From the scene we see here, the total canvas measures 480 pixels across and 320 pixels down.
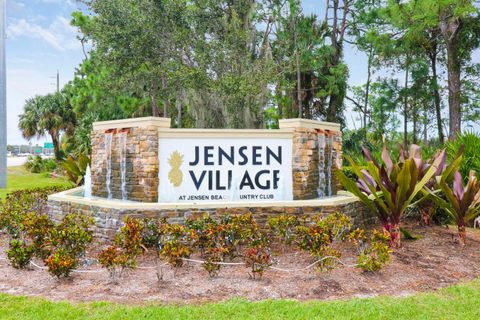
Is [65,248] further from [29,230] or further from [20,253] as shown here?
[29,230]

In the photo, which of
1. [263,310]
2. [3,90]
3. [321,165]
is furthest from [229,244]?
[3,90]

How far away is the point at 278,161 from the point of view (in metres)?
8.73

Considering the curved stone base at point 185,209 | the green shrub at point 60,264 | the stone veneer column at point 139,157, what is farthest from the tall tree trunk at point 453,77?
the green shrub at point 60,264

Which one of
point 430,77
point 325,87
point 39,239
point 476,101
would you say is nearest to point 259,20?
point 325,87

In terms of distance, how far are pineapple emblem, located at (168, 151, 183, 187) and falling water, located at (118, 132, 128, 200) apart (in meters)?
Result: 0.96

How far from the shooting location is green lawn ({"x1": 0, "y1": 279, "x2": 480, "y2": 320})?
465 centimetres

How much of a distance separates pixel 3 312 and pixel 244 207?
409cm

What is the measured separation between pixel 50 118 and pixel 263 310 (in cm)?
3226

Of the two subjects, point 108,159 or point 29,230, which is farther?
point 108,159

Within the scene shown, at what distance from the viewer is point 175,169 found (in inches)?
333

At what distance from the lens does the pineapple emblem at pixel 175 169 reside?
333 inches

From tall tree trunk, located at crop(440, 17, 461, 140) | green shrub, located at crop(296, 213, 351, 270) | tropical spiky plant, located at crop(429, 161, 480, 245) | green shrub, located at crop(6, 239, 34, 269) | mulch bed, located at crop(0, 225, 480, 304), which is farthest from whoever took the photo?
tall tree trunk, located at crop(440, 17, 461, 140)

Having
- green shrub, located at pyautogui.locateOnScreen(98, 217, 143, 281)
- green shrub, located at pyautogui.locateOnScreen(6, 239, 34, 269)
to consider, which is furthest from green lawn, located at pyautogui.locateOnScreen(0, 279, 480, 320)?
green shrub, located at pyautogui.locateOnScreen(6, 239, 34, 269)

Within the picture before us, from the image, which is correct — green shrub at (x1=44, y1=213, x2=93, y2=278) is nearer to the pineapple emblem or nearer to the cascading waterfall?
the pineapple emblem
